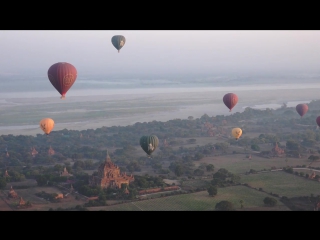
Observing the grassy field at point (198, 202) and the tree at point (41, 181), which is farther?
the tree at point (41, 181)

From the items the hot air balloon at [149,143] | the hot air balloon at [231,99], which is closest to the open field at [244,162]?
the hot air balloon at [231,99]

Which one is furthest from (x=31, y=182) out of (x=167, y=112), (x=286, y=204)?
(x=167, y=112)

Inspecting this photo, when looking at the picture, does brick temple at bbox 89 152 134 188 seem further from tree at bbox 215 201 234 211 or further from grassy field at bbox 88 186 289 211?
tree at bbox 215 201 234 211

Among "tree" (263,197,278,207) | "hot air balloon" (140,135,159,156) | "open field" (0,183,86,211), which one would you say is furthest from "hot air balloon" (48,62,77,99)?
"tree" (263,197,278,207)

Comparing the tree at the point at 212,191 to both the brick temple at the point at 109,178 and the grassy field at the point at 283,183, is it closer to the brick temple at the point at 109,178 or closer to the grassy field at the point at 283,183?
the grassy field at the point at 283,183

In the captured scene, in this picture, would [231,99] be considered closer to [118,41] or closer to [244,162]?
[244,162]
